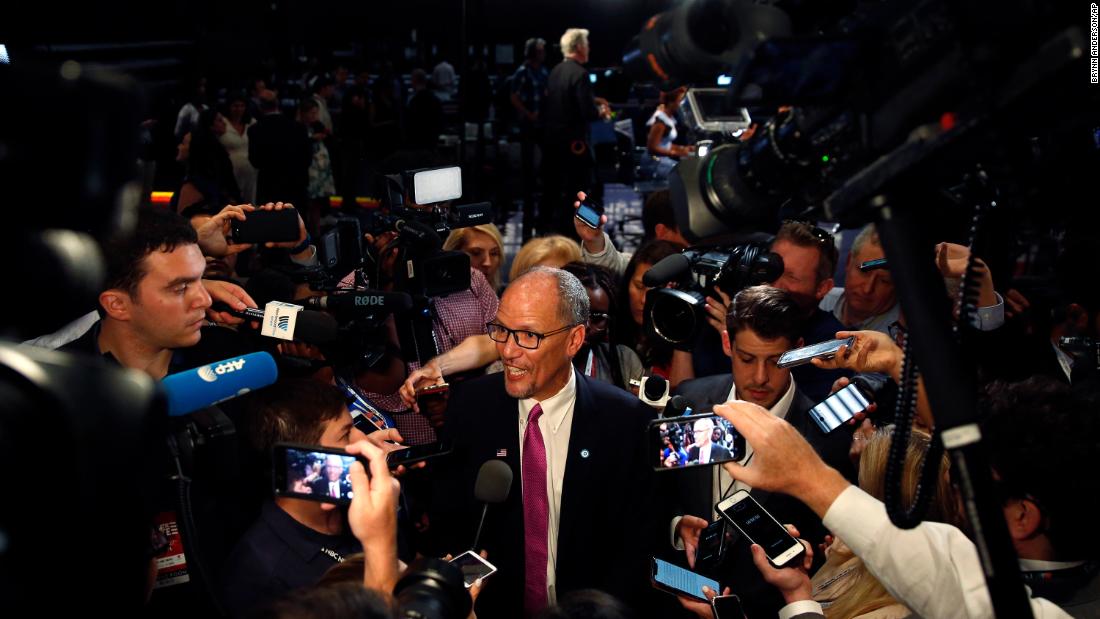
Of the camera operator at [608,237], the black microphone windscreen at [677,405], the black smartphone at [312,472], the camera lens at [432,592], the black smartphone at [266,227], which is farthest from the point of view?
the camera operator at [608,237]

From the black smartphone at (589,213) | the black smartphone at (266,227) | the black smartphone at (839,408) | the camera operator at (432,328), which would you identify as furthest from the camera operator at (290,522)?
the black smartphone at (589,213)

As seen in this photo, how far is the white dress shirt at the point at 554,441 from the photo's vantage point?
229 centimetres

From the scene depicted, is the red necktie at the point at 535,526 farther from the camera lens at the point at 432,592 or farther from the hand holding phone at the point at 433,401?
the camera lens at the point at 432,592

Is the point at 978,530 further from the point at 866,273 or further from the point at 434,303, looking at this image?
the point at 434,303

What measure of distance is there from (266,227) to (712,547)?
196cm

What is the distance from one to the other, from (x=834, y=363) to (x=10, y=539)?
1977 mm

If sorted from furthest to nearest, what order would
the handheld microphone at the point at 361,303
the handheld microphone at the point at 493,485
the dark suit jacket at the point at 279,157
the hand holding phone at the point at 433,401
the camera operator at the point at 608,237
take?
1. the dark suit jacket at the point at 279,157
2. the camera operator at the point at 608,237
3. the hand holding phone at the point at 433,401
4. the handheld microphone at the point at 361,303
5. the handheld microphone at the point at 493,485

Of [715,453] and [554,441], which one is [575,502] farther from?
[715,453]

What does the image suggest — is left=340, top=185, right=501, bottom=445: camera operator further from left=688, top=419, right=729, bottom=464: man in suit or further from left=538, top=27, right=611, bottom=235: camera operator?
left=538, top=27, right=611, bottom=235: camera operator

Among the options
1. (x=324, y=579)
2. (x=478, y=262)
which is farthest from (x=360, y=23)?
(x=324, y=579)

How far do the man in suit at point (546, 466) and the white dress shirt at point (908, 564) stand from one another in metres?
0.80

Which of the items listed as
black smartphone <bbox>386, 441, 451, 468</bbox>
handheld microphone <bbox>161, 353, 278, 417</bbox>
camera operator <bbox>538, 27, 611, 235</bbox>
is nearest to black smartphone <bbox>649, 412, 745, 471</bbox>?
black smartphone <bbox>386, 441, 451, 468</bbox>

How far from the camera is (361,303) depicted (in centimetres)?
264

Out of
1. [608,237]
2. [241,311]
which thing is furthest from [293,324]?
[608,237]
